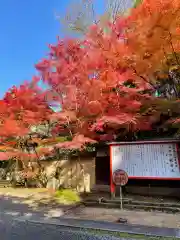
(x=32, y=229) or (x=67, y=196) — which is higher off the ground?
(x=67, y=196)

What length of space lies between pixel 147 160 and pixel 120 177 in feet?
4.66

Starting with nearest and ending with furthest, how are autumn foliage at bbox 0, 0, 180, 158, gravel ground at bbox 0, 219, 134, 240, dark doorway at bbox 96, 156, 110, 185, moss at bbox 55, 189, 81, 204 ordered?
gravel ground at bbox 0, 219, 134, 240, autumn foliage at bbox 0, 0, 180, 158, moss at bbox 55, 189, 81, 204, dark doorway at bbox 96, 156, 110, 185

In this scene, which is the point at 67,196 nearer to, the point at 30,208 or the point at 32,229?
the point at 30,208

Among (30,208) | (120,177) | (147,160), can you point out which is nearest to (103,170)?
(120,177)

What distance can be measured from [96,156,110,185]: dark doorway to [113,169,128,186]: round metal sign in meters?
2.66

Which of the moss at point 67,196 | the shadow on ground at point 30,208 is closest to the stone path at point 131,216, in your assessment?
the shadow on ground at point 30,208

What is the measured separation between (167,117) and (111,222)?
7.48 m

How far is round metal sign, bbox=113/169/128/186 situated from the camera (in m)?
9.45

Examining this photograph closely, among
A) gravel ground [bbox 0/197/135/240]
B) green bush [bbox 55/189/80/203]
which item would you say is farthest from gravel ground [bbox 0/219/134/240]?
green bush [bbox 55/189/80/203]

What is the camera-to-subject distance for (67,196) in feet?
37.9

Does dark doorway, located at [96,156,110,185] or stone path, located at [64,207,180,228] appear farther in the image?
dark doorway, located at [96,156,110,185]

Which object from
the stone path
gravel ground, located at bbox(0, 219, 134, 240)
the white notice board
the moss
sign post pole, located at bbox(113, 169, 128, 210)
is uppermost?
the white notice board

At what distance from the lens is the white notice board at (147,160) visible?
934 cm

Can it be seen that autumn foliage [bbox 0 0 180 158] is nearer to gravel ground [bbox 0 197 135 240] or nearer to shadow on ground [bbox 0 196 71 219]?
shadow on ground [bbox 0 196 71 219]
